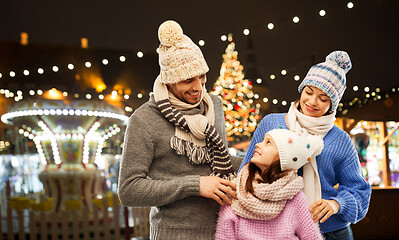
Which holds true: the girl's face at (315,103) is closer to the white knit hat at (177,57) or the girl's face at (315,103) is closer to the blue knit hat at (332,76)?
the blue knit hat at (332,76)

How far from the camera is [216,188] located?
4.79 ft

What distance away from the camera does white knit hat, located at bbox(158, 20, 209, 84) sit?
1542 mm

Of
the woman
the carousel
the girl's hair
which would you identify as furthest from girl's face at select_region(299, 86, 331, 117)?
the carousel

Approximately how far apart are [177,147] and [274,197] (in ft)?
1.28

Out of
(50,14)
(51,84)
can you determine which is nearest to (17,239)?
(51,84)

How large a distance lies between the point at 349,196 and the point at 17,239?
4.38m

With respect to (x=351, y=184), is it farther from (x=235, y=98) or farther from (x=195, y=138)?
(x=235, y=98)

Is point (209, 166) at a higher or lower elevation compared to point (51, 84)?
lower

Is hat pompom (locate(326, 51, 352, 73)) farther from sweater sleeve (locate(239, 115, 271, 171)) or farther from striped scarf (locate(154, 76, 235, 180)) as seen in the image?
striped scarf (locate(154, 76, 235, 180))

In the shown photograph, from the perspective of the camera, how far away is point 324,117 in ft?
5.19

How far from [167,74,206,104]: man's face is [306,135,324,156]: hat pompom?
442 millimetres

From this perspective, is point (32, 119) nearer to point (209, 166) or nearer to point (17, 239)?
point (17, 239)

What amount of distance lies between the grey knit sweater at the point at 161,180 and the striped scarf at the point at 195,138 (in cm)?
4

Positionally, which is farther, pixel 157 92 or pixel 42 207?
pixel 42 207
